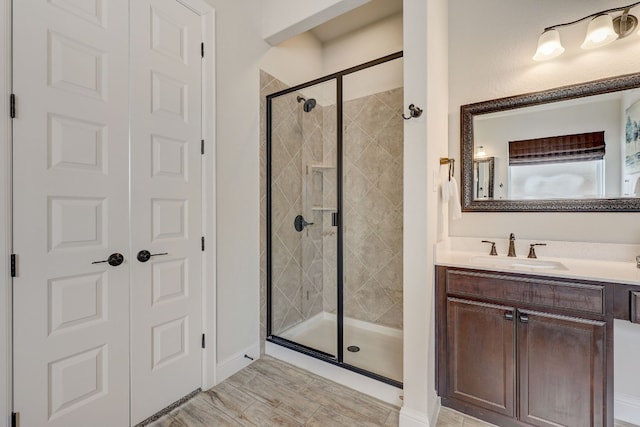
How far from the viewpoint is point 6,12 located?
48.1 inches

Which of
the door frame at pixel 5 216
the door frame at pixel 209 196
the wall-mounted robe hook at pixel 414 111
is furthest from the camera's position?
the door frame at pixel 209 196

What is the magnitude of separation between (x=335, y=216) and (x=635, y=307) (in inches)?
64.7

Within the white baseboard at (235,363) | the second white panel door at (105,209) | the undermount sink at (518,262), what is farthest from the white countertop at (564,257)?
the second white panel door at (105,209)

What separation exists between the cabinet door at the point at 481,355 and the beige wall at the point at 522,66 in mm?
685

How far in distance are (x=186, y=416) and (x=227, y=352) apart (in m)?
0.46

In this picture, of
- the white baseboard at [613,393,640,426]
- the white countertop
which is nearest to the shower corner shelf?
the white countertop

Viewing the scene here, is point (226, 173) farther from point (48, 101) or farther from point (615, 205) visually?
point (615, 205)

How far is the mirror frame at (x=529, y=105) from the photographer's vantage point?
5.74 ft

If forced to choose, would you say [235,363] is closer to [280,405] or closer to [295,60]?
[280,405]

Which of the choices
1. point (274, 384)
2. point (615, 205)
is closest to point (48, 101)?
point (274, 384)

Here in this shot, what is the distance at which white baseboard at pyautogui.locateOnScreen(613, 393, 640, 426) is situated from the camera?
1.68 meters

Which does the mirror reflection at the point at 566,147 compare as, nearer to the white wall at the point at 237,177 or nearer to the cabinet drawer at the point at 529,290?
the cabinet drawer at the point at 529,290

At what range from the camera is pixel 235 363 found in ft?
7.20

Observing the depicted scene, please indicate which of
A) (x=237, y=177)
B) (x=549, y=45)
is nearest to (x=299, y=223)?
(x=237, y=177)
